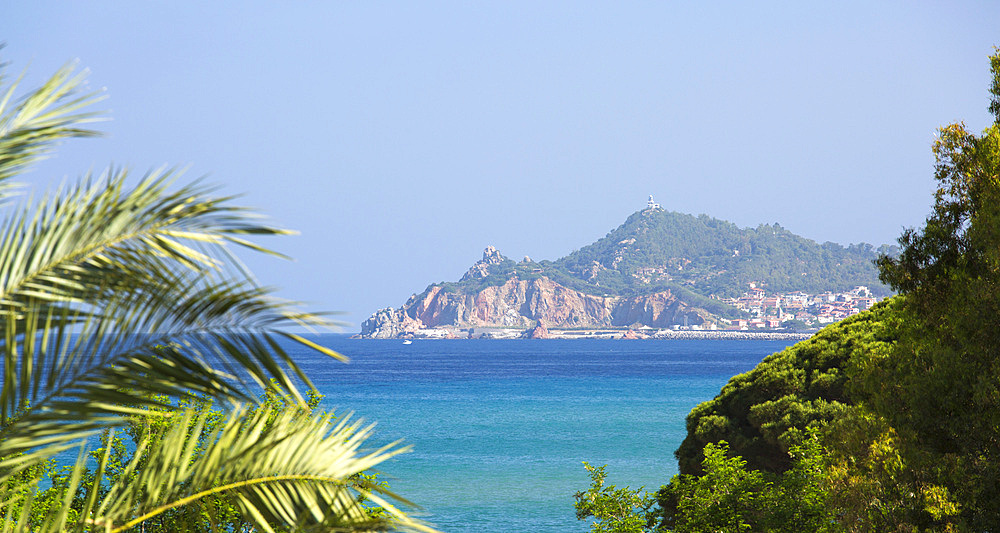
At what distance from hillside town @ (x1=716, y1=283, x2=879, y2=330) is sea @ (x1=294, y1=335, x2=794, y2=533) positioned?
73954mm

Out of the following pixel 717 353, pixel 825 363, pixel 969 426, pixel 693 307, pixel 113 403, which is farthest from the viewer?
pixel 693 307

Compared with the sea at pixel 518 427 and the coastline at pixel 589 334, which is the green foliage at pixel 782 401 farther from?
the coastline at pixel 589 334

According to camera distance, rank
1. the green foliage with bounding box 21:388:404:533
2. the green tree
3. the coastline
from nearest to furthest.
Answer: the green foliage with bounding box 21:388:404:533 < the green tree < the coastline

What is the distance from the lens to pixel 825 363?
566 inches

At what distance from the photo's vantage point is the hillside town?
16625 centimetres

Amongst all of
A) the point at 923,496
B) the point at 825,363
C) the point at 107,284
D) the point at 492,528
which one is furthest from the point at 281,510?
the point at 492,528

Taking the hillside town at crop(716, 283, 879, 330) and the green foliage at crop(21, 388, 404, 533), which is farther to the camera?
the hillside town at crop(716, 283, 879, 330)

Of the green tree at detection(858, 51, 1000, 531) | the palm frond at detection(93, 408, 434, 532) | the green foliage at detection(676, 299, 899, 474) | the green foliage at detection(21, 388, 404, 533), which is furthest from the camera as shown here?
the green foliage at detection(676, 299, 899, 474)

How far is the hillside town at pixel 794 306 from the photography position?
545ft

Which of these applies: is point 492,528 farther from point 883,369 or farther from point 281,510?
point 281,510

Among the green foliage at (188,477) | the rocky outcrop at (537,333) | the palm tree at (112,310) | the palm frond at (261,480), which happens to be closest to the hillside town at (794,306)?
the rocky outcrop at (537,333)

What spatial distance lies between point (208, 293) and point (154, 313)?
0.20 metres

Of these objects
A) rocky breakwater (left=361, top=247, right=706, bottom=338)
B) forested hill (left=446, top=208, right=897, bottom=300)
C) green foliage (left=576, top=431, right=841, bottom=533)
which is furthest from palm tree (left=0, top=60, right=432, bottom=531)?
forested hill (left=446, top=208, right=897, bottom=300)

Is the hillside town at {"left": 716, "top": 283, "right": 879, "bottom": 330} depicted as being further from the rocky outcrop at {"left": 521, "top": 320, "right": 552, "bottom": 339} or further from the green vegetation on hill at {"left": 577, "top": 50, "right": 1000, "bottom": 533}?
the green vegetation on hill at {"left": 577, "top": 50, "right": 1000, "bottom": 533}
